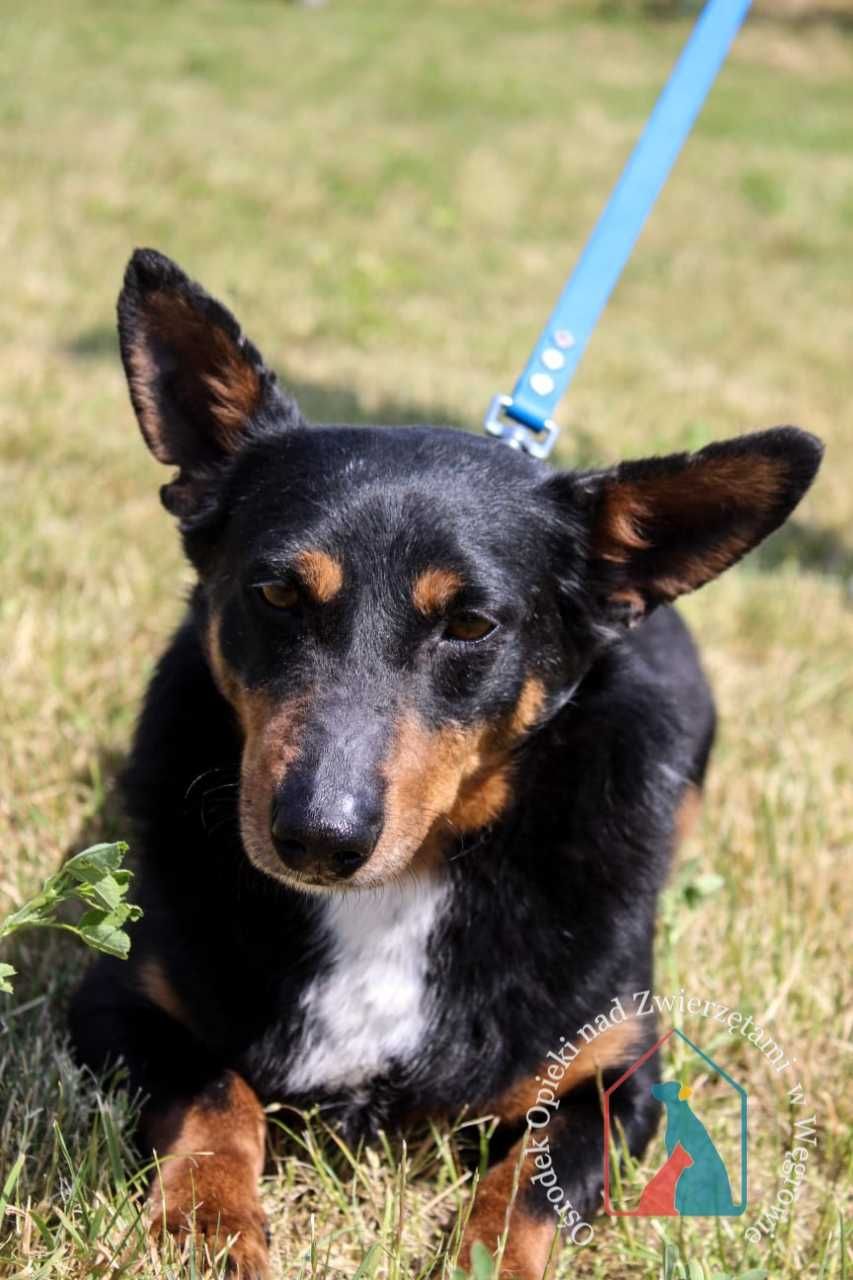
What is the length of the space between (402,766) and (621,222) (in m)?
1.43

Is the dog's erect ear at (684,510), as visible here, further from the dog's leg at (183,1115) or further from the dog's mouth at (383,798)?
the dog's leg at (183,1115)

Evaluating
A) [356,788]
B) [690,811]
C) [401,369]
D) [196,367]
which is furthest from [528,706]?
[401,369]

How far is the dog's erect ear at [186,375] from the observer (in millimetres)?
2346

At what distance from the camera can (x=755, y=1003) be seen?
8.70ft

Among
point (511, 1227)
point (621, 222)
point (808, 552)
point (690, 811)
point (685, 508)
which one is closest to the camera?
point (511, 1227)

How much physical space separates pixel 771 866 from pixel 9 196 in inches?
310

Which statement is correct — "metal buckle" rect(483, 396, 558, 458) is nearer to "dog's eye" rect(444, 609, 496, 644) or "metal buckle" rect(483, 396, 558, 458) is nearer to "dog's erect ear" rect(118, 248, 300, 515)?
"dog's erect ear" rect(118, 248, 300, 515)

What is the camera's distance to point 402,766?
2.03m

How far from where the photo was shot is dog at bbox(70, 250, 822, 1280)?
6.98 ft

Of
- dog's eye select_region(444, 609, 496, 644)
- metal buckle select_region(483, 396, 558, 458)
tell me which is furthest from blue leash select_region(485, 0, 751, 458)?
dog's eye select_region(444, 609, 496, 644)

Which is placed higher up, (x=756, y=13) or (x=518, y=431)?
(x=518, y=431)

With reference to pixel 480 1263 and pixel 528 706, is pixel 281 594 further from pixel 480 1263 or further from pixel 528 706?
pixel 480 1263

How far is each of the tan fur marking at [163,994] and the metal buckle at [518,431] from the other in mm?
1303

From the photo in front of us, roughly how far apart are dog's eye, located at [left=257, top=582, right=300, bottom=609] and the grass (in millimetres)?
824
